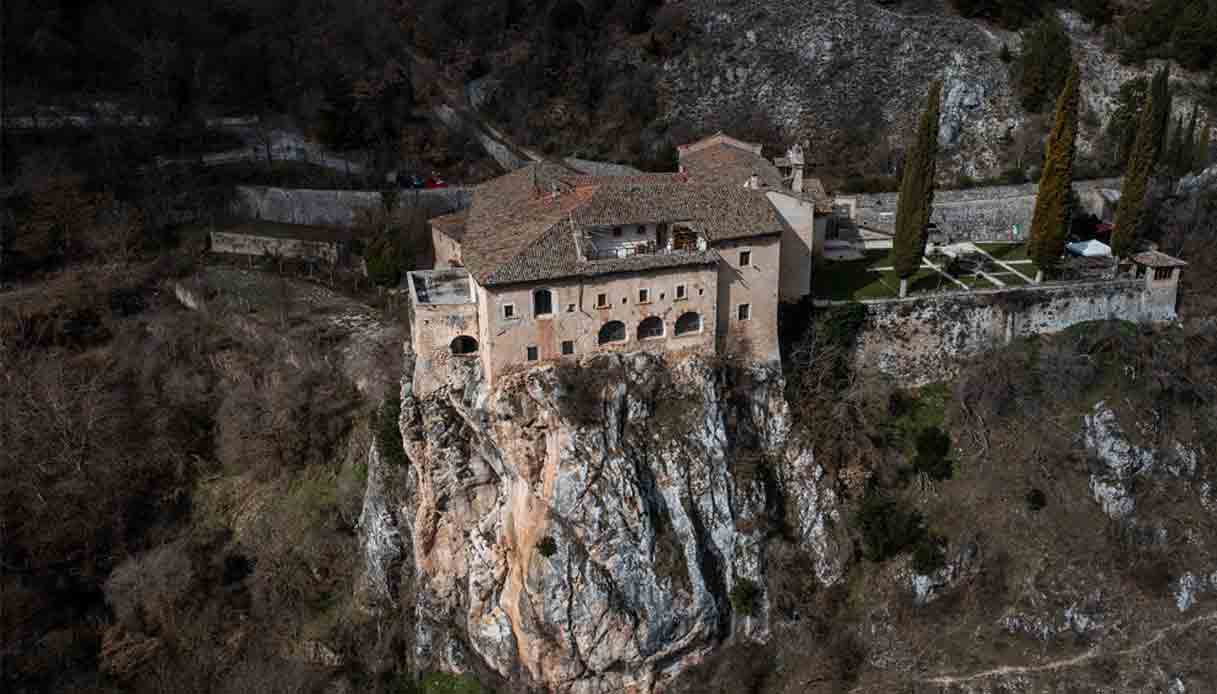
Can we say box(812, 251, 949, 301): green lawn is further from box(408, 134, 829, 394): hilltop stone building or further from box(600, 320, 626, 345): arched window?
box(600, 320, 626, 345): arched window

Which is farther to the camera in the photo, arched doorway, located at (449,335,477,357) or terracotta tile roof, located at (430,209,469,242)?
terracotta tile roof, located at (430,209,469,242)

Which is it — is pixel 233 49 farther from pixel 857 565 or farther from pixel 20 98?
pixel 857 565

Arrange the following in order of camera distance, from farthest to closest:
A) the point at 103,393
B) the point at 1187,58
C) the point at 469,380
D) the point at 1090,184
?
the point at 1187,58
the point at 1090,184
the point at 103,393
the point at 469,380

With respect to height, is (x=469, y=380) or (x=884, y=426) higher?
(x=469, y=380)

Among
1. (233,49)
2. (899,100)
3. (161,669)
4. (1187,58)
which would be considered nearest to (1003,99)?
(899,100)

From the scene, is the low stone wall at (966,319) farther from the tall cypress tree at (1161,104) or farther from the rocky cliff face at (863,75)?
the rocky cliff face at (863,75)

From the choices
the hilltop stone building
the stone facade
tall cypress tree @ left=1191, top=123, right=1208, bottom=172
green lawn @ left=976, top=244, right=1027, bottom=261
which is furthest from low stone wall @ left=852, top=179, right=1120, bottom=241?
the hilltop stone building
